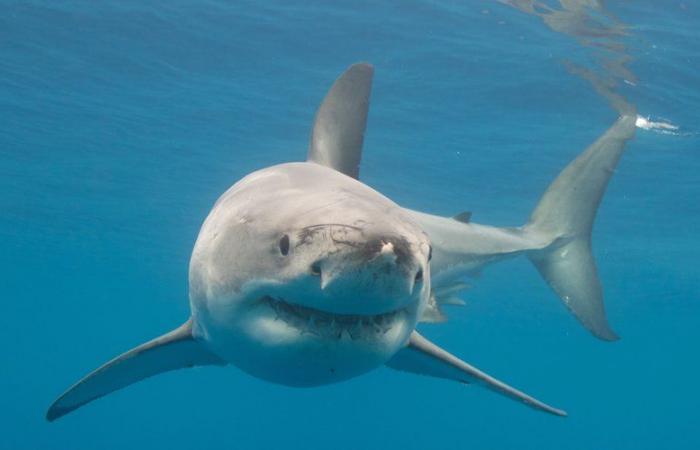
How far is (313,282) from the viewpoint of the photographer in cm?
247

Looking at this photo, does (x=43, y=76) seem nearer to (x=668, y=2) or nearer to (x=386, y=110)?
(x=386, y=110)

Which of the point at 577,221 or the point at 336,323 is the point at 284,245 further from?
the point at 577,221

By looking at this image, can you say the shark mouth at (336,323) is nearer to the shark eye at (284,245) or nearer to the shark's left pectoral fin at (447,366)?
the shark eye at (284,245)

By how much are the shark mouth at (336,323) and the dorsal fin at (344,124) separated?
2798mm

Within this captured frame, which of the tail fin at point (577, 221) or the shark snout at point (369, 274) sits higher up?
the shark snout at point (369, 274)

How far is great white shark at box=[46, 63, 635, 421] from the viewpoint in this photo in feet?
7.96

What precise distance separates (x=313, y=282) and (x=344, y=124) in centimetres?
333

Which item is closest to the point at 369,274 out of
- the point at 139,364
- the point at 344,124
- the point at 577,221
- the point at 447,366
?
the point at 447,366

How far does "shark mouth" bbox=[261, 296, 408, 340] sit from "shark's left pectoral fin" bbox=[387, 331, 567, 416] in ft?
5.19

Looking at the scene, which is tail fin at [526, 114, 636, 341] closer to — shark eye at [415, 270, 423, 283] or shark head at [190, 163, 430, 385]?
shark head at [190, 163, 430, 385]

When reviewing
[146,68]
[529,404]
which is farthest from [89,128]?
[529,404]

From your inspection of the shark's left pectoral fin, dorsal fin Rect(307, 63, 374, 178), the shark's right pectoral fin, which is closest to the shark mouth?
the shark's left pectoral fin

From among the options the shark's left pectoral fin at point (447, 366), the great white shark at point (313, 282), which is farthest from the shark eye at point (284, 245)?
the shark's left pectoral fin at point (447, 366)

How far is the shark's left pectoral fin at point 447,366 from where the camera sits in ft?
14.4
